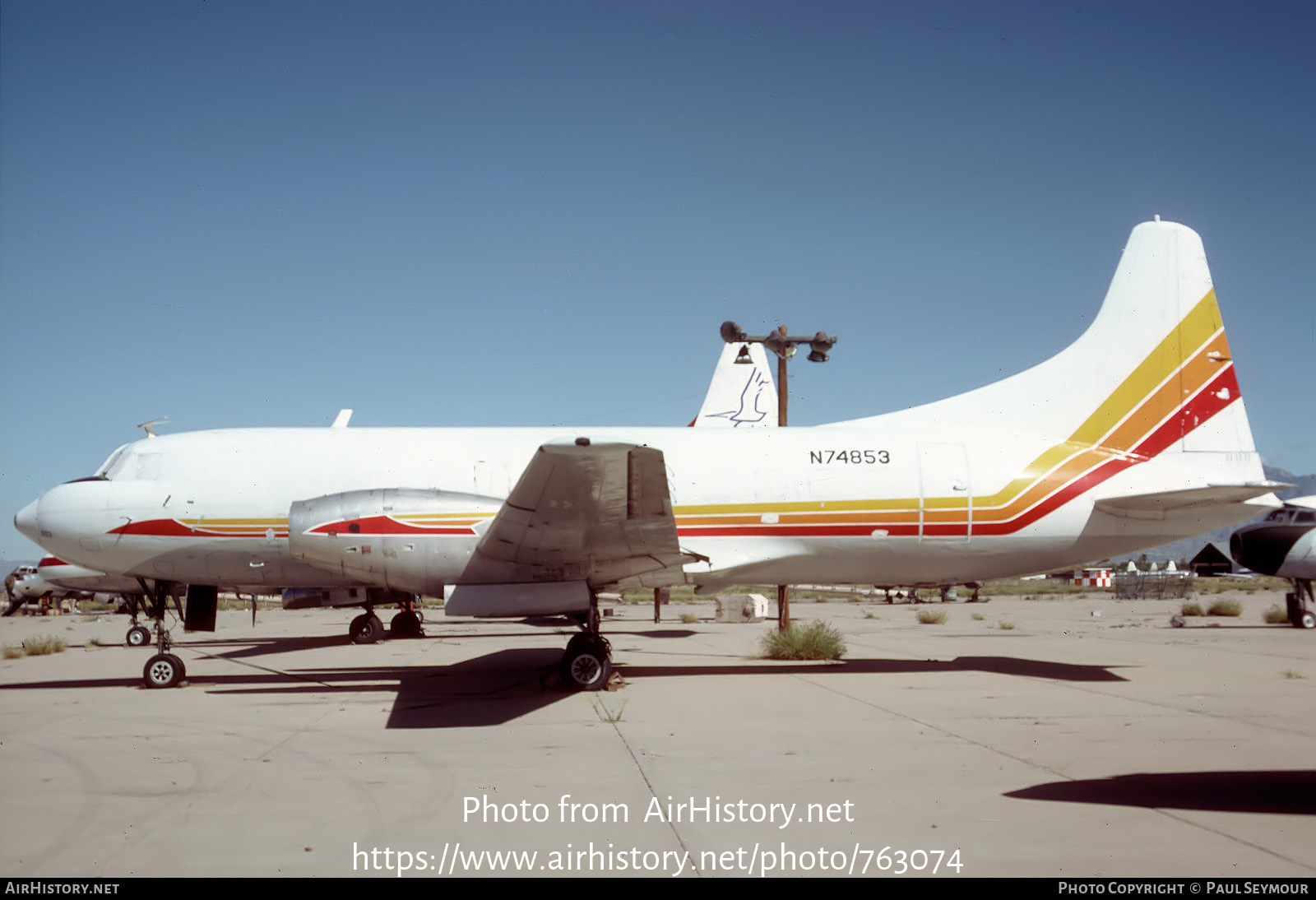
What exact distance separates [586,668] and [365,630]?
1077cm

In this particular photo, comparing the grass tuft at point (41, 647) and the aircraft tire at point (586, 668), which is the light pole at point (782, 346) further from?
the grass tuft at point (41, 647)

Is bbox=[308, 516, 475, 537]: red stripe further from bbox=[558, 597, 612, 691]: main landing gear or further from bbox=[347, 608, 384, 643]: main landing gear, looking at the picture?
bbox=[347, 608, 384, 643]: main landing gear

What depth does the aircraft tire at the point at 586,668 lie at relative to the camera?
11906 mm

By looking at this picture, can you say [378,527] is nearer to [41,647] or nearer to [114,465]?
[114,465]

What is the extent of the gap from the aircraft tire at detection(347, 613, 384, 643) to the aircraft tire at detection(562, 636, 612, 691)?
1048 cm

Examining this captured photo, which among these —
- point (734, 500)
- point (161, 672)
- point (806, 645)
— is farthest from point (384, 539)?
point (806, 645)

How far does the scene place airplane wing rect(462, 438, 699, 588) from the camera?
377 inches

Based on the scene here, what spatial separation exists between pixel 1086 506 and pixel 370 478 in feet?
33.3

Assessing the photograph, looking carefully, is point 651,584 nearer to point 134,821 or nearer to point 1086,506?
point 1086,506

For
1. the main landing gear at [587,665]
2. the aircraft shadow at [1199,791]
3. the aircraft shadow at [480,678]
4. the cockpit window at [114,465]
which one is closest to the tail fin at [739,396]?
the aircraft shadow at [480,678]

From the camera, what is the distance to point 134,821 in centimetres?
569

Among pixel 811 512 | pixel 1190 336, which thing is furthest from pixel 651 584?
pixel 1190 336

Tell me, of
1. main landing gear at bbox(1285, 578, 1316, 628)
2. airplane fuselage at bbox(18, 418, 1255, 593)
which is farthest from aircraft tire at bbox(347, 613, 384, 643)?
main landing gear at bbox(1285, 578, 1316, 628)

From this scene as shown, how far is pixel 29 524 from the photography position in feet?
42.1
